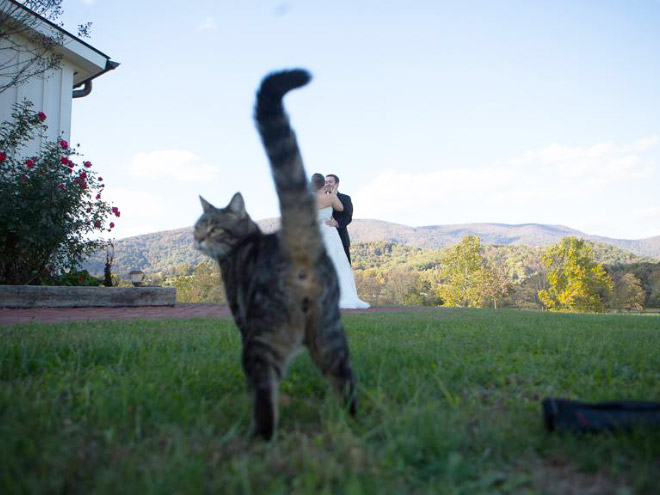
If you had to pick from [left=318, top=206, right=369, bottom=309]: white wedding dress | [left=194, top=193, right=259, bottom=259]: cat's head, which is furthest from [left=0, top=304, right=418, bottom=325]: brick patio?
[left=194, top=193, right=259, bottom=259]: cat's head

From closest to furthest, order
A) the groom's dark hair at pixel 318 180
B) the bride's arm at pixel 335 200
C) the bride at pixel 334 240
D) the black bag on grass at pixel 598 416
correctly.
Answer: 1. the black bag on grass at pixel 598 416
2. the groom's dark hair at pixel 318 180
3. the bride at pixel 334 240
4. the bride's arm at pixel 335 200

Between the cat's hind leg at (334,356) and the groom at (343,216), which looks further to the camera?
the groom at (343,216)

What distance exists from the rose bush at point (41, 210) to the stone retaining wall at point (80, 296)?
89 cm

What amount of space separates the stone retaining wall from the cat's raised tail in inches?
298

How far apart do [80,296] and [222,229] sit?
6.63 metres

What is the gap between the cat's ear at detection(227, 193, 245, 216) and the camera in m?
3.28

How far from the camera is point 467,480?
5.17ft

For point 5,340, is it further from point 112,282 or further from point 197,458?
point 112,282

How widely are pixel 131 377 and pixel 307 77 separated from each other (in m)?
2.05

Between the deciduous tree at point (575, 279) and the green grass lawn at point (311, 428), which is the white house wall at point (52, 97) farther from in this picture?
the deciduous tree at point (575, 279)

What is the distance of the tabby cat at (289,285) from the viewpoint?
2068 millimetres

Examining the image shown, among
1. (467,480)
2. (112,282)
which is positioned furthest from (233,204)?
(112,282)

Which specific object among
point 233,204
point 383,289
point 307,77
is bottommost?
point 383,289

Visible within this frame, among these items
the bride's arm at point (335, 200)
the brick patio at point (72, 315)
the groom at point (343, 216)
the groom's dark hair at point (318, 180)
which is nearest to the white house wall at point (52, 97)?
the brick patio at point (72, 315)
